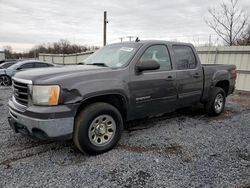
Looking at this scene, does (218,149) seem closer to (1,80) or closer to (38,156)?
(38,156)

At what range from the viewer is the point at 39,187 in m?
2.84

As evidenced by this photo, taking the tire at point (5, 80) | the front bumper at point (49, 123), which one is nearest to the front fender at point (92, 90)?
the front bumper at point (49, 123)

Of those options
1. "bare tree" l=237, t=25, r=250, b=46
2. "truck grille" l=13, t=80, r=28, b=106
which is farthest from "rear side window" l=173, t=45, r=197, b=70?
"bare tree" l=237, t=25, r=250, b=46

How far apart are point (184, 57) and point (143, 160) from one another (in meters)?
2.69

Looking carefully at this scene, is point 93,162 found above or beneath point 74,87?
beneath

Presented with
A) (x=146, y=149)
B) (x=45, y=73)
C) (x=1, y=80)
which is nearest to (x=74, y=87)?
(x=45, y=73)

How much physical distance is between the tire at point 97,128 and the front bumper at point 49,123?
0.16m

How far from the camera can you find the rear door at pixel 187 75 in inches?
198

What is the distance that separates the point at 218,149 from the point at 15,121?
3.33 metres

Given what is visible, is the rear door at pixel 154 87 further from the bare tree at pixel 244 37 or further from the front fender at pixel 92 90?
the bare tree at pixel 244 37

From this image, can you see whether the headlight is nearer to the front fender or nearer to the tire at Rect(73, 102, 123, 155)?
the front fender

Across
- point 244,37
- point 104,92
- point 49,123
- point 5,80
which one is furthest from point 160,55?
point 244,37

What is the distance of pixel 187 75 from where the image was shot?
5129mm

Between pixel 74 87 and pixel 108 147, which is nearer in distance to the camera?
pixel 74 87
